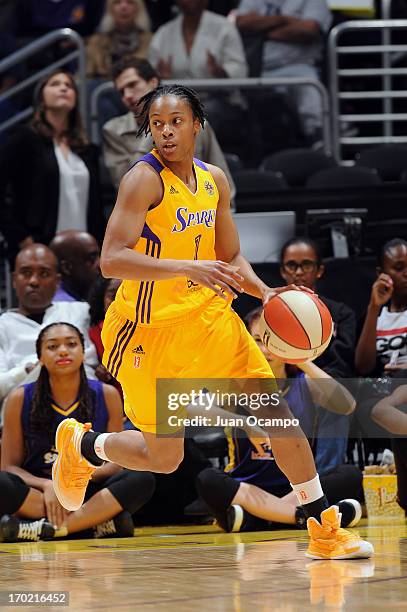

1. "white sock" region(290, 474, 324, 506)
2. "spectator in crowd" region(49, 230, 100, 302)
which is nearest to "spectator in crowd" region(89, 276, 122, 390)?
"spectator in crowd" region(49, 230, 100, 302)

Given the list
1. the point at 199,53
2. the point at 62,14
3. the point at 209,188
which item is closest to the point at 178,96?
the point at 209,188

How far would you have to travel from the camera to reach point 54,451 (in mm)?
6250

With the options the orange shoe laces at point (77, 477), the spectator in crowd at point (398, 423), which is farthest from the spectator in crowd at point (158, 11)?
the orange shoe laces at point (77, 477)

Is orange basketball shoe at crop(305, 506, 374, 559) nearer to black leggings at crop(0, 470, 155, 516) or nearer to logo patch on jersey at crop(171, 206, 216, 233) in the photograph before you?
logo patch on jersey at crop(171, 206, 216, 233)

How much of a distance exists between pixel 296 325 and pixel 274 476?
2.14 metres

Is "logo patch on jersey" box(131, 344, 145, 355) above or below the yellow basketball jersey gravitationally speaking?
below

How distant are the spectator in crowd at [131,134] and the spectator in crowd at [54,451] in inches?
74.9

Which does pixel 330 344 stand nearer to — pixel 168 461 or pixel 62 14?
pixel 168 461

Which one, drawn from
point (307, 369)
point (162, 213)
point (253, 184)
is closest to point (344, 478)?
point (307, 369)

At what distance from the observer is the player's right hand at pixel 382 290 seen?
6699 millimetres

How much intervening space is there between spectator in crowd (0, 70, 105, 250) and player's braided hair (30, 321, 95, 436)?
175 cm

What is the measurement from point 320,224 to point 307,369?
1844 millimetres

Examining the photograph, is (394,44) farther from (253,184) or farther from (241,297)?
(241,297)

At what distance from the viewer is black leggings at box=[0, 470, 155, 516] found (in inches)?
234
